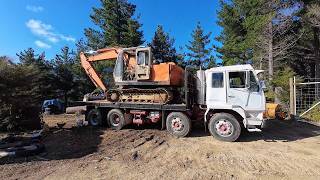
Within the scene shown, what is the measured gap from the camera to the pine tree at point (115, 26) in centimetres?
3369

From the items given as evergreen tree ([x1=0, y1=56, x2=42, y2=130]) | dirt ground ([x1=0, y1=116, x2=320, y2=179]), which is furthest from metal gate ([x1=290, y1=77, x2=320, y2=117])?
evergreen tree ([x1=0, y1=56, x2=42, y2=130])

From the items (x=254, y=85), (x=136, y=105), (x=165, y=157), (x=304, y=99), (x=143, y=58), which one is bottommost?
(x=165, y=157)

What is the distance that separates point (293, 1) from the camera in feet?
78.1

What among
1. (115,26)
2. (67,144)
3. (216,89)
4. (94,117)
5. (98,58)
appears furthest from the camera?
(115,26)

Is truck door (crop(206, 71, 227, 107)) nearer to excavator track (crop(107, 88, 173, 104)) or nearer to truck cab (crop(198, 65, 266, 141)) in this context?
truck cab (crop(198, 65, 266, 141))

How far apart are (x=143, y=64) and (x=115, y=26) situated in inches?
880

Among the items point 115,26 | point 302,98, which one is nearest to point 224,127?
point 302,98

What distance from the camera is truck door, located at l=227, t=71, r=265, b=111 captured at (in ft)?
38.2

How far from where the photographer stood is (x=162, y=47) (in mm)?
37906

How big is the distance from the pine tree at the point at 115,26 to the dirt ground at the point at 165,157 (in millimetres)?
21401

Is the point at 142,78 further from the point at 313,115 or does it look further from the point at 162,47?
the point at 162,47

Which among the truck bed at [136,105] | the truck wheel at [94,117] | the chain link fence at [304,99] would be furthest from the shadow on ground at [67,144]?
the chain link fence at [304,99]

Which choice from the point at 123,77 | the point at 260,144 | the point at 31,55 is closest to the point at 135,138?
the point at 123,77

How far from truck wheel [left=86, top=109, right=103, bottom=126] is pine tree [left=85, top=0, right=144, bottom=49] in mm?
19305
